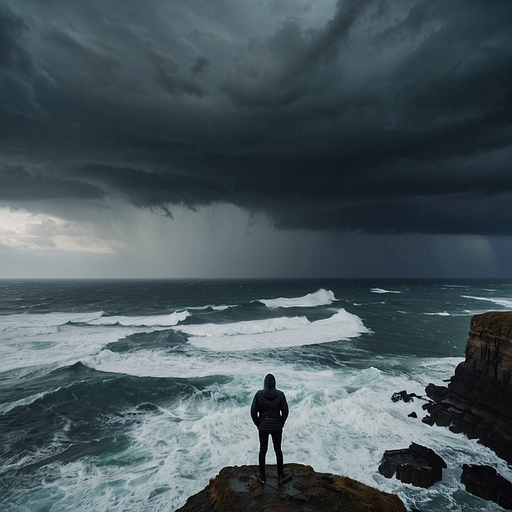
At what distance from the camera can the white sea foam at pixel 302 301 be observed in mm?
81238

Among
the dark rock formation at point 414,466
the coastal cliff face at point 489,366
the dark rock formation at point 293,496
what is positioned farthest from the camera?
the coastal cliff face at point 489,366

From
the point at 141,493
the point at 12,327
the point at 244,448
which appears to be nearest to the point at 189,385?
the point at 244,448

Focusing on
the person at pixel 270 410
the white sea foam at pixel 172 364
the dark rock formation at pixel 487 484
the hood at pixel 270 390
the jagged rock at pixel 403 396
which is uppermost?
the hood at pixel 270 390

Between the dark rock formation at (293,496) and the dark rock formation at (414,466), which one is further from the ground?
the dark rock formation at (293,496)

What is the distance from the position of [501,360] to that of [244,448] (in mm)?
15077

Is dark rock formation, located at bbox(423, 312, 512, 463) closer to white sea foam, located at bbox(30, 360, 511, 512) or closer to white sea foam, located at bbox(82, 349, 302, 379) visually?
white sea foam, located at bbox(30, 360, 511, 512)

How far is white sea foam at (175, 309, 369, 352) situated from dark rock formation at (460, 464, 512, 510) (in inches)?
929

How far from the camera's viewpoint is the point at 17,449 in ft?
48.9

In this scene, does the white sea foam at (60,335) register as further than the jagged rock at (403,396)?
Yes

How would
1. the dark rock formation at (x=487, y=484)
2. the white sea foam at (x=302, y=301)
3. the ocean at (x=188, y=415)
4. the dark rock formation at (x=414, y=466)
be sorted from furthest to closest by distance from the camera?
the white sea foam at (x=302, y=301) → the dark rock formation at (x=414, y=466) → the ocean at (x=188, y=415) → the dark rock formation at (x=487, y=484)

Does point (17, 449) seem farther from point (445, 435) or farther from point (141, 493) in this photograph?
point (445, 435)

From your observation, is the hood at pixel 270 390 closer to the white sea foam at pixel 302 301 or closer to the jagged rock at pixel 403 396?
the jagged rock at pixel 403 396

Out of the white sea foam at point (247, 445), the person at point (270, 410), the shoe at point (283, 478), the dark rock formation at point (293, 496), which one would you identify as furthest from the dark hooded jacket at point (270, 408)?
the white sea foam at point (247, 445)

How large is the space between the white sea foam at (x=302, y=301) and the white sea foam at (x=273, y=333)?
92.3 feet
